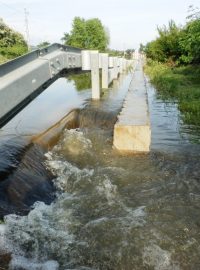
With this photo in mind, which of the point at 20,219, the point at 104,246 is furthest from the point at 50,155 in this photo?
the point at 104,246

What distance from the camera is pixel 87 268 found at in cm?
350

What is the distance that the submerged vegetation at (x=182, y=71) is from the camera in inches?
443

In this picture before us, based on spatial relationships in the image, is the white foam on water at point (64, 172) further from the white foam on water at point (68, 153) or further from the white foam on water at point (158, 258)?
the white foam on water at point (158, 258)

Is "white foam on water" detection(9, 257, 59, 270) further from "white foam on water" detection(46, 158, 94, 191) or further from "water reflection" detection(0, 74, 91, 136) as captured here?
"water reflection" detection(0, 74, 91, 136)

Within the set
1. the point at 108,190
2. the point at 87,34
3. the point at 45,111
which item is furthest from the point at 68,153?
the point at 87,34

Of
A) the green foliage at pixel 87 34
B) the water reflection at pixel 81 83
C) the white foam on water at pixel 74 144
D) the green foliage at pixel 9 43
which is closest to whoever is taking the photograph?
the white foam on water at pixel 74 144

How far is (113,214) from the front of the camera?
4.52m

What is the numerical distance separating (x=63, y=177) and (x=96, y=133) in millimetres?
2593

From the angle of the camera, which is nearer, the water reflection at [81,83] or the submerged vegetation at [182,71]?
the submerged vegetation at [182,71]

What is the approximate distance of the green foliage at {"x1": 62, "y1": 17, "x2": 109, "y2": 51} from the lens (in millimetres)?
75438

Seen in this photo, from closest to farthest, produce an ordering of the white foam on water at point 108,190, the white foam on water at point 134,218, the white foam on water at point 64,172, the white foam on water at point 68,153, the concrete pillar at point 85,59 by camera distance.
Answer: the white foam on water at point 134,218 → the white foam on water at point 108,190 → the white foam on water at point 64,172 → the white foam on water at point 68,153 → the concrete pillar at point 85,59

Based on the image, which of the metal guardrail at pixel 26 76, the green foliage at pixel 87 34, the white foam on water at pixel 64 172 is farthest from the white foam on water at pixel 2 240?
the green foliage at pixel 87 34

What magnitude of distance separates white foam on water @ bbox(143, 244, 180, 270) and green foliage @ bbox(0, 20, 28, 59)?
29.8 m

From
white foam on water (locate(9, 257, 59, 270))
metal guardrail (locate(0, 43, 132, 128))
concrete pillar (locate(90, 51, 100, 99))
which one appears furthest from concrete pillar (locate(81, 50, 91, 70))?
white foam on water (locate(9, 257, 59, 270))
